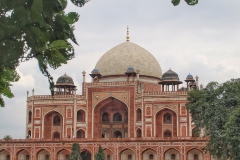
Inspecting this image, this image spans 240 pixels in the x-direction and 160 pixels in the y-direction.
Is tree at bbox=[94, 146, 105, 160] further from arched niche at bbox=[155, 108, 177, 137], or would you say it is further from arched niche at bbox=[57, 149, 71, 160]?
arched niche at bbox=[155, 108, 177, 137]

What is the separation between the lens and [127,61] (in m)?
49.0

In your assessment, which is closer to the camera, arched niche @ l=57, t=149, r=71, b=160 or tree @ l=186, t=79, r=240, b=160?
tree @ l=186, t=79, r=240, b=160

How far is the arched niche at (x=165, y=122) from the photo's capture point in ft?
143

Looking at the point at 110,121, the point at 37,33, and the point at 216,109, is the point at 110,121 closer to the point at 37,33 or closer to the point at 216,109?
the point at 216,109

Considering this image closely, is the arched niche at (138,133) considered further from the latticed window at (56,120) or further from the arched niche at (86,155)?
the latticed window at (56,120)

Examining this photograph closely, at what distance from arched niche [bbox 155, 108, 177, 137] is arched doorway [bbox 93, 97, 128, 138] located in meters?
3.78

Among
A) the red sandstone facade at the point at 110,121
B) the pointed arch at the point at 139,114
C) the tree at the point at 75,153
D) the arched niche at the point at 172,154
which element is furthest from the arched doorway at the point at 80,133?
the arched niche at the point at 172,154

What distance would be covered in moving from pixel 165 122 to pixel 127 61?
8383 millimetres

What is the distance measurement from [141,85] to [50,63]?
4359 centimetres

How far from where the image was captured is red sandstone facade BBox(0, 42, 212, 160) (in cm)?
4050

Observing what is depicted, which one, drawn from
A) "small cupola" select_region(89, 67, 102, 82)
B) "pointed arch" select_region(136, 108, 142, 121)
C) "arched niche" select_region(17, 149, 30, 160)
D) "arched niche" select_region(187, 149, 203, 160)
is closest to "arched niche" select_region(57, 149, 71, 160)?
"arched niche" select_region(17, 149, 30, 160)

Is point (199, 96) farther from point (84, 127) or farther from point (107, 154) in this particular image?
point (84, 127)

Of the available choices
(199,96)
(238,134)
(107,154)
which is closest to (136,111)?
(107,154)

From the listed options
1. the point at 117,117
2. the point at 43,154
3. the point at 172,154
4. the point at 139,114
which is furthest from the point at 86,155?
the point at 172,154
